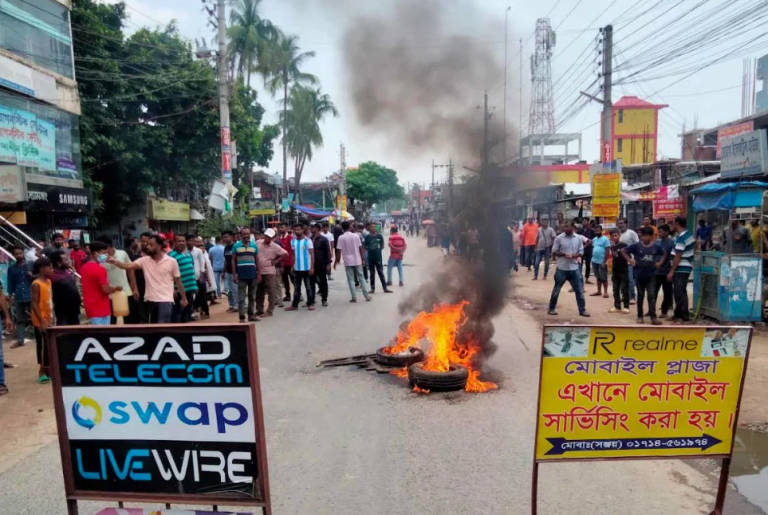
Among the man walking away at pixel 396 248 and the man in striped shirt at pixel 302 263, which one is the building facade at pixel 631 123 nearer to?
the man walking away at pixel 396 248

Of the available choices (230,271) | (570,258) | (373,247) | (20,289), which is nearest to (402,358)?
(570,258)

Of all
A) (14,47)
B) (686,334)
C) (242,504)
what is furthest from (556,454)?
(14,47)

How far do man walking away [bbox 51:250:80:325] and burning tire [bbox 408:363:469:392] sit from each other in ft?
13.7

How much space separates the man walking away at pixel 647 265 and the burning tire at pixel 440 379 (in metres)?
4.69

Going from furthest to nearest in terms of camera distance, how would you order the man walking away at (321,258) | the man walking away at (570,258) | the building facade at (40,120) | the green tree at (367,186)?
the green tree at (367,186) < the building facade at (40,120) < the man walking away at (321,258) < the man walking away at (570,258)

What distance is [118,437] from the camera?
8.29ft

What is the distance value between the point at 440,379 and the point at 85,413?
11.9ft

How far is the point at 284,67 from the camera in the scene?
103 ft

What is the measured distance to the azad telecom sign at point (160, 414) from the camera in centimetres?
243

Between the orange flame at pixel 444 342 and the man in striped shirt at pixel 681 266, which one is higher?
the man in striped shirt at pixel 681 266

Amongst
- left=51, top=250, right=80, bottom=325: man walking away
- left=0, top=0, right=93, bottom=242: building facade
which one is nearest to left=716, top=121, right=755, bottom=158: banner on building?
left=51, top=250, right=80, bottom=325: man walking away

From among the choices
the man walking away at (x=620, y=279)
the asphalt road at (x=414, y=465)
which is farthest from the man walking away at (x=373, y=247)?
the asphalt road at (x=414, y=465)

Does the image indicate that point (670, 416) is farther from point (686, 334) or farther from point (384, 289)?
point (384, 289)

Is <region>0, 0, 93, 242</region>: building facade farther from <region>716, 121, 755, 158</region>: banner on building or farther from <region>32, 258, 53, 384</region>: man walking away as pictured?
<region>716, 121, 755, 158</region>: banner on building
